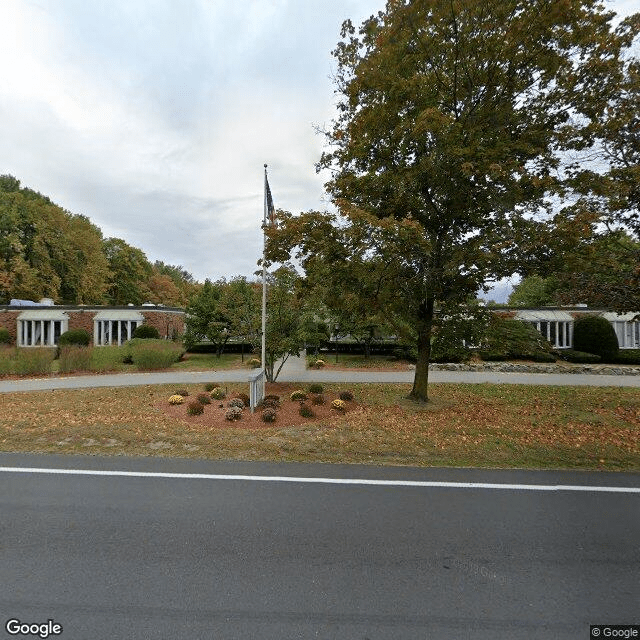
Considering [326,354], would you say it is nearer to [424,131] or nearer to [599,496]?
[424,131]

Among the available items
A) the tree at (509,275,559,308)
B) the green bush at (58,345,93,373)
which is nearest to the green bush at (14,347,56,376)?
the green bush at (58,345,93,373)

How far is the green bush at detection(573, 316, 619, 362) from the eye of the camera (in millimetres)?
17852

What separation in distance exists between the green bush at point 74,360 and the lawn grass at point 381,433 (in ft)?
16.3

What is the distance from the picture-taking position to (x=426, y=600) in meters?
2.46

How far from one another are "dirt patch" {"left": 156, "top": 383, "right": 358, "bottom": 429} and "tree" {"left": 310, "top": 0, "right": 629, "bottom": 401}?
9.68ft

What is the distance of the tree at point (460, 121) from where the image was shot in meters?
6.52

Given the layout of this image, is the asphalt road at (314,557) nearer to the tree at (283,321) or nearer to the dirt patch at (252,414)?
the dirt patch at (252,414)

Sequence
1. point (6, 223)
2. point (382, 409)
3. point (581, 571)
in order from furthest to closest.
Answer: point (6, 223) → point (382, 409) → point (581, 571)

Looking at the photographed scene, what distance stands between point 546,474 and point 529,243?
13.5 ft

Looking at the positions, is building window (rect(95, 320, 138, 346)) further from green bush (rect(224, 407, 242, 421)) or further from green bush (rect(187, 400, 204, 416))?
green bush (rect(224, 407, 242, 421))

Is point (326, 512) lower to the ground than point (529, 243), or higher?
lower

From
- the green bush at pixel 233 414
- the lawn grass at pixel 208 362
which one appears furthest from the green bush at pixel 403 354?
the green bush at pixel 233 414

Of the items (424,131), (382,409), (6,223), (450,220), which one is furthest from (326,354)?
(6,223)

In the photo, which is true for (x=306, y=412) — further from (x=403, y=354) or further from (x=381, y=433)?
(x=403, y=354)
